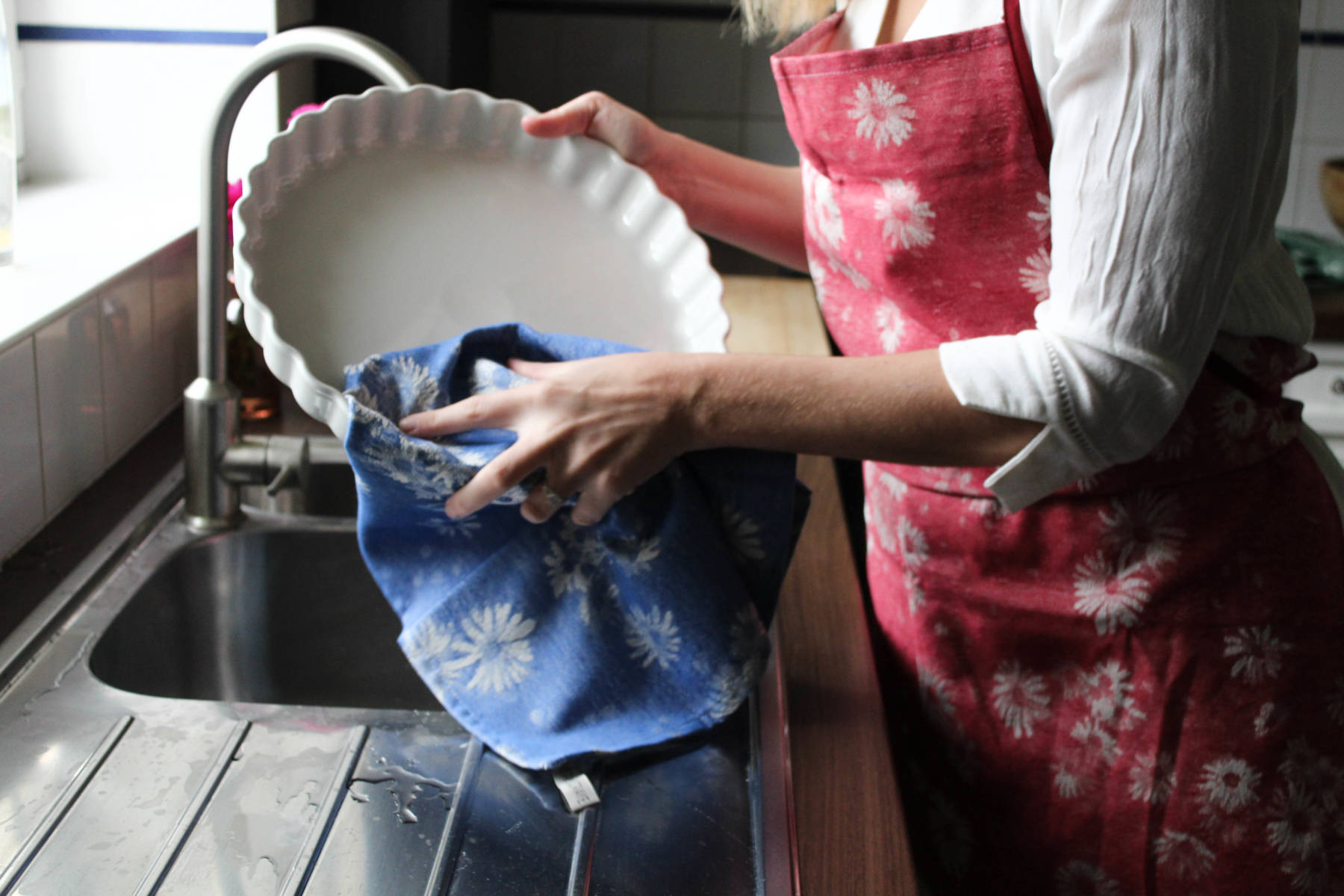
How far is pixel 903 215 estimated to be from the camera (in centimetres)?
71

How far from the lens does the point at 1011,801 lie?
0.83m

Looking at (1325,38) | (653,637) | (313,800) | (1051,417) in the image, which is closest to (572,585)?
(653,637)

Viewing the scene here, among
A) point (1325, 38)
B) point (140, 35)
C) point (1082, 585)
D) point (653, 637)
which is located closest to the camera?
point (653, 637)

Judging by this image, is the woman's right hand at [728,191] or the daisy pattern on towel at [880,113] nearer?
the daisy pattern on towel at [880,113]

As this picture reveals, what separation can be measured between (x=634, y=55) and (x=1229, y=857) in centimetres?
160

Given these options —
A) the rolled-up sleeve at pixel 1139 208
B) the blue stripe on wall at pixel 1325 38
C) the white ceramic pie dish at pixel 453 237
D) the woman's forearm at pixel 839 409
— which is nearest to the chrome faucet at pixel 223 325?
the white ceramic pie dish at pixel 453 237

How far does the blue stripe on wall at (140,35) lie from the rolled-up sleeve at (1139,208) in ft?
3.28

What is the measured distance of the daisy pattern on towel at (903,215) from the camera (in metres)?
0.70

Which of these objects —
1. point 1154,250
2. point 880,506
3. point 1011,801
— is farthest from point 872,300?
point 1011,801

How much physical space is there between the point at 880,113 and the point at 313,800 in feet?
1.69

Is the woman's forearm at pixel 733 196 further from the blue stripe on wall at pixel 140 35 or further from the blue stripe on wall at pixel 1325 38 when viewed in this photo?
the blue stripe on wall at pixel 1325 38

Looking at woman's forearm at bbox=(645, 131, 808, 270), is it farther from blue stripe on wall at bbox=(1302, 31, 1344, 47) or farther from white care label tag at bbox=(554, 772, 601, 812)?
blue stripe on wall at bbox=(1302, 31, 1344, 47)

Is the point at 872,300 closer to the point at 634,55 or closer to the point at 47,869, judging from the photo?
the point at 47,869

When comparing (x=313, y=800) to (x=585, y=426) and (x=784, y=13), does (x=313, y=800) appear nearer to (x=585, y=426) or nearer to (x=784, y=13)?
(x=585, y=426)
